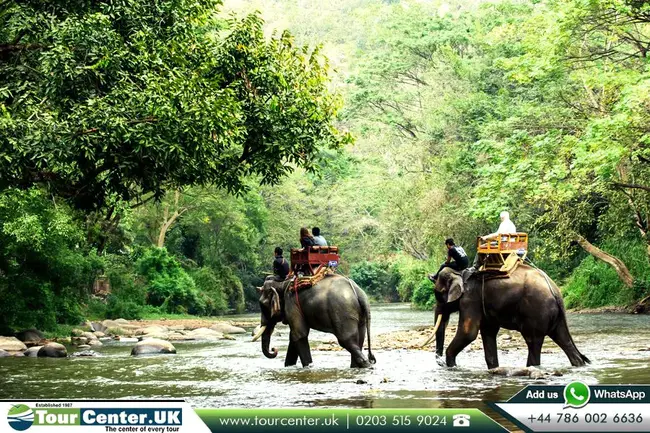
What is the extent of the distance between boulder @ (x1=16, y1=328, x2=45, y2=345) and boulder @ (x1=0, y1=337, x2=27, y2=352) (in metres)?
1.68

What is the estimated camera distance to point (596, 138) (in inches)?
1002

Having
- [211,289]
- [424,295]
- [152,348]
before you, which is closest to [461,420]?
[152,348]

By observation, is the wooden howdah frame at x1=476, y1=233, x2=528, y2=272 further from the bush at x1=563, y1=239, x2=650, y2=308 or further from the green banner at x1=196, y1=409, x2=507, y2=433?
the bush at x1=563, y1=239, x2=650, y2=308

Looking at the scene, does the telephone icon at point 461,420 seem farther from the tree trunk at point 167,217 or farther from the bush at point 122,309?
the tree trunk at point 167,217

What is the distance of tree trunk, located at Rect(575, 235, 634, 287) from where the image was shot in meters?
34.2

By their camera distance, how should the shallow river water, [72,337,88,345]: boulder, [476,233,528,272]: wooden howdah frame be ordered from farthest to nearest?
[72,337,88,345]: boulder
[476,233,528,272]: wooden howdah frame
the shallow river water

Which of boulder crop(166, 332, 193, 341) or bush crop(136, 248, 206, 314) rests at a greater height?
bush crop(136, 248, 206, 314)

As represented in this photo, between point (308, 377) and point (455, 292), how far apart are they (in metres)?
2.74

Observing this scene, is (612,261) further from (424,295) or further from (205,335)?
(424,295)

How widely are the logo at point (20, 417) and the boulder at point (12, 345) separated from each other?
15907 millimetres

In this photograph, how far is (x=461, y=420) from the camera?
8586 mm

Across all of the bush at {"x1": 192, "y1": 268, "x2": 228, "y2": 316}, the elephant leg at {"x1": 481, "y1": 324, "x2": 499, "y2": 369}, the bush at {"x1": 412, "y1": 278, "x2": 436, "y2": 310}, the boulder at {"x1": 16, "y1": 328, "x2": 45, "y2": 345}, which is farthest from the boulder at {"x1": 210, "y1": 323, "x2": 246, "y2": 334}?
the elephant leg at {"x1": 481, "y1": 324, "x2": 499, "y2": 369}

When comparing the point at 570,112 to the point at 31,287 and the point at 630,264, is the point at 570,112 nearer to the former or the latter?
the point at 630,264

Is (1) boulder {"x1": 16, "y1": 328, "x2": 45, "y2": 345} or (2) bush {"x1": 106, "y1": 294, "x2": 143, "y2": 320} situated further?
(2) bush {"x1": 106, "y1": 294, "x2": 143, "y2": 320}
